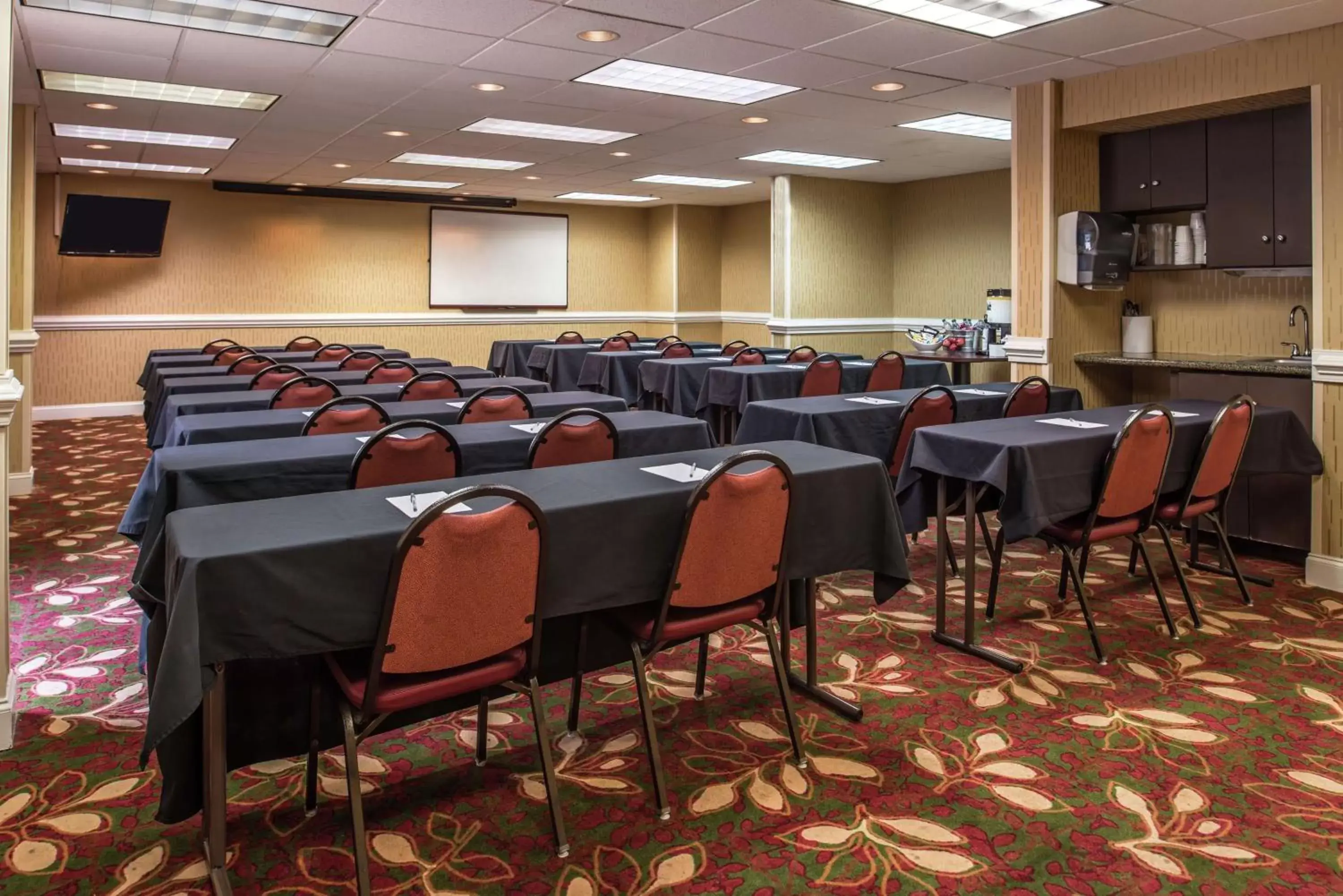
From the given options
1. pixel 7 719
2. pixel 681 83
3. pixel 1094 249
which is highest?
pixel 681 83

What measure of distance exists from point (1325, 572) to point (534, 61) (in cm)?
→ 502

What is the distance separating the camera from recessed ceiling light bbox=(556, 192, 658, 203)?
13102mm

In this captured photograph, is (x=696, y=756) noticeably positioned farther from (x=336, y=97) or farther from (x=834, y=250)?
(x=834, y=250)

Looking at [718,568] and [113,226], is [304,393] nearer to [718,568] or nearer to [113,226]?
[718,568]

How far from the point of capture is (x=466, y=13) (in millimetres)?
4891

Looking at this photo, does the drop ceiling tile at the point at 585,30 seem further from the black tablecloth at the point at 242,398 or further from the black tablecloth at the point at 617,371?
the black tablecloth at the point at 617,371

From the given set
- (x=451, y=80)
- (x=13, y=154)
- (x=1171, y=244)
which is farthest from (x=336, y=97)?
(x=1171, y=244)

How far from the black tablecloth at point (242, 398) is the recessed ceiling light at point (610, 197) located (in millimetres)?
6800

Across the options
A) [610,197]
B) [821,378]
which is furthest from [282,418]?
[610,197]

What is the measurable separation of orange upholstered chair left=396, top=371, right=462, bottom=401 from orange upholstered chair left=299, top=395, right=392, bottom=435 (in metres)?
1.12

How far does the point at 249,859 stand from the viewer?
2.34m

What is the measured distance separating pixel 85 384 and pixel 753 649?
415 inches

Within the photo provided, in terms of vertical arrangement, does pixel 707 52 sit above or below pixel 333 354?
above

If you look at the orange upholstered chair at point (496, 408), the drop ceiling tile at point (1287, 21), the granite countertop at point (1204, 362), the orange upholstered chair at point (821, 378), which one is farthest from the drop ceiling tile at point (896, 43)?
the orange upholstered chair at point (496, 408)
